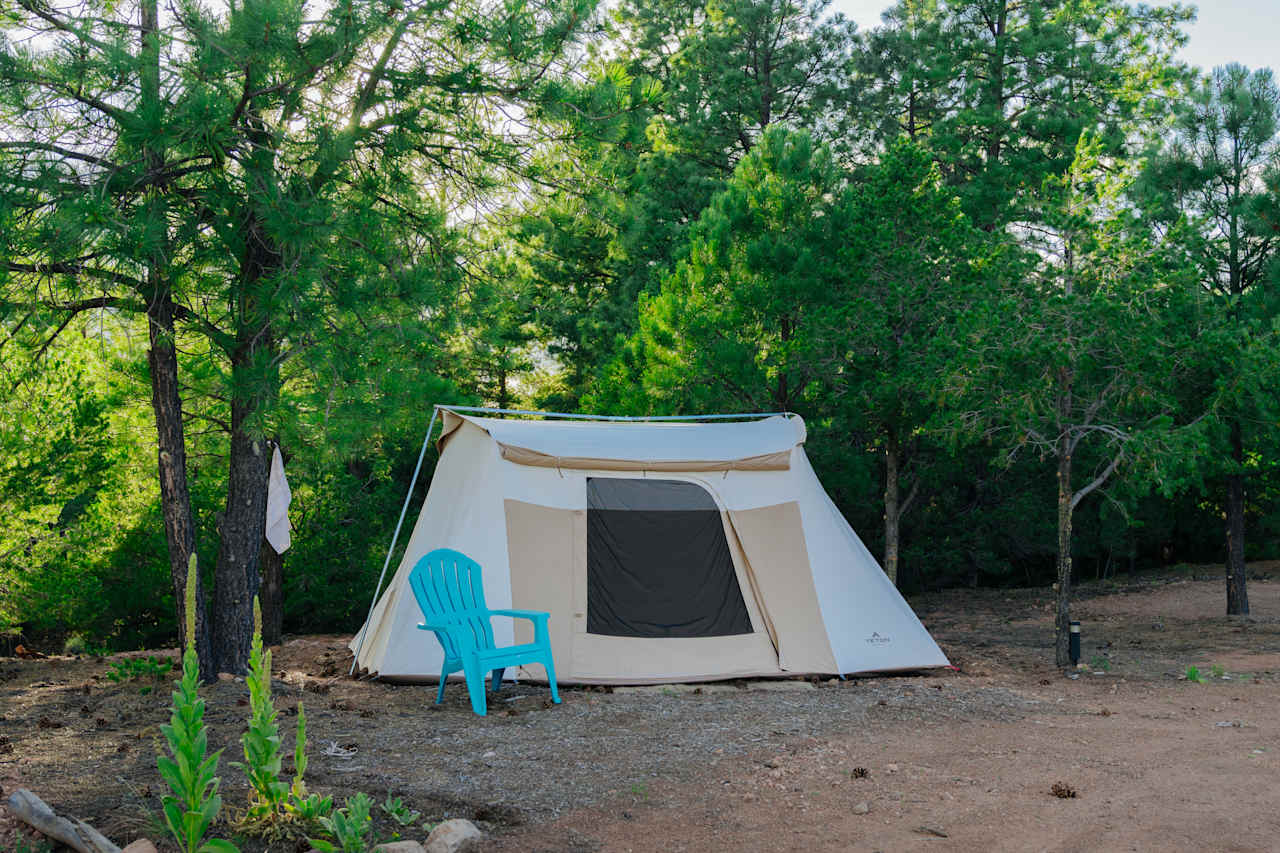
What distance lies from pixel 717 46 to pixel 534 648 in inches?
516

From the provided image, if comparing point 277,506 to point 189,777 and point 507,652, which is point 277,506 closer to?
point 507,652

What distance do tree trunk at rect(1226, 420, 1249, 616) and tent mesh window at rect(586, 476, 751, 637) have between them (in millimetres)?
5705

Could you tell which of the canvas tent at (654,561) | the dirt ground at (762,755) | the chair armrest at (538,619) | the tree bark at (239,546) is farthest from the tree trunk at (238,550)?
the chair armrest at (538,619)

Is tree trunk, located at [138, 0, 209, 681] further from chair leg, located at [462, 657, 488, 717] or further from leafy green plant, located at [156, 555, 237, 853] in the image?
leafy green plant, located at [156, 555, 237, 853]

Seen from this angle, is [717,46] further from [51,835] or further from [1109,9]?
[51,835]

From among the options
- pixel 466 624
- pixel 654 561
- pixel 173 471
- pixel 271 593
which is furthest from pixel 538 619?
pixel 271 593

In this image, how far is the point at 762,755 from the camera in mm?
4309

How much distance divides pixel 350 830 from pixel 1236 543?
9126mm

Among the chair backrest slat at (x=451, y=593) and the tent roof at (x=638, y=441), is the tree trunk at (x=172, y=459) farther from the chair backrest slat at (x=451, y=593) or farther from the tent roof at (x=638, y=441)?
the tent roof at (x=638, y=441)

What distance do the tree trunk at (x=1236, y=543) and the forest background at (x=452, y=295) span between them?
0.13 ft

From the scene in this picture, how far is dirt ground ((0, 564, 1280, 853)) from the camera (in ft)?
10.8

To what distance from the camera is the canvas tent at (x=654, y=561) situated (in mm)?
6125

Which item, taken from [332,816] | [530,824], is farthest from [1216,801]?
[332,816]

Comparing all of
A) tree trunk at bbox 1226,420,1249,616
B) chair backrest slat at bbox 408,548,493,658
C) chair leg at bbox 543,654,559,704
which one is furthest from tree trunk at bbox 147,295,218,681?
tree trunk at bbox 1226,420,1249,616
